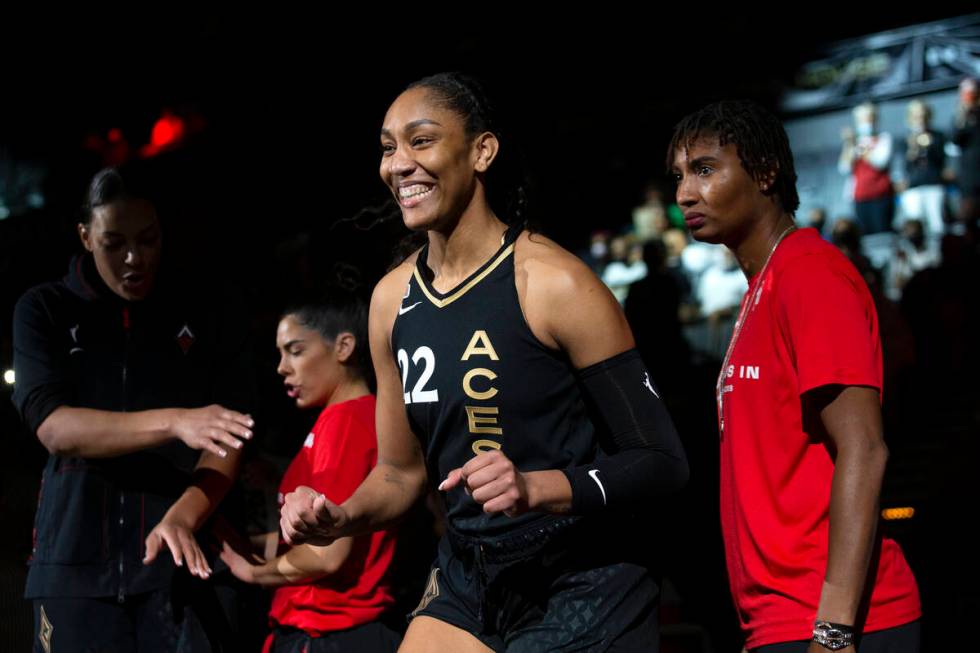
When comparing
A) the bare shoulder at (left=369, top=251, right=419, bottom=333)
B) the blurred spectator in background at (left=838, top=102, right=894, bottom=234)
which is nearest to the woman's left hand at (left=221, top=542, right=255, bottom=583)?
the bare shoulder at (left=369, top=251, right=419, bottom=333)

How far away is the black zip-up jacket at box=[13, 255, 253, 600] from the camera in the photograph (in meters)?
3.43

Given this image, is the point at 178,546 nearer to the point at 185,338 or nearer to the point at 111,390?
the point at 111,390

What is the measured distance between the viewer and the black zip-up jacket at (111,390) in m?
3.43

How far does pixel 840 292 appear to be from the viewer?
255 centimetres

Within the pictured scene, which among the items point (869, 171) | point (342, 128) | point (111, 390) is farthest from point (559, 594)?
point (869, 171)

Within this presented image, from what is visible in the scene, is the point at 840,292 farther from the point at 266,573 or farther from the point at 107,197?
the point at 107,197

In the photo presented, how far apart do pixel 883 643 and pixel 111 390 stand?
2.44 m

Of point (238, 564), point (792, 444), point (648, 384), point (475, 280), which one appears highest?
point (475, 280)

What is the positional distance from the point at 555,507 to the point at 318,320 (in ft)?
5.70

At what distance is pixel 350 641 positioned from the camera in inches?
137

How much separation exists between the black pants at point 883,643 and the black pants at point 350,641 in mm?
1428

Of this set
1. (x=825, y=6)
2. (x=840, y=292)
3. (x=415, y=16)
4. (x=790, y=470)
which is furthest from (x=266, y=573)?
(x=825, y=6)

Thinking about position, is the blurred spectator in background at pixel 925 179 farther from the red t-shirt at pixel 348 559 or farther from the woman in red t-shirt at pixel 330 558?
the red t-shirt at pixel 348 559

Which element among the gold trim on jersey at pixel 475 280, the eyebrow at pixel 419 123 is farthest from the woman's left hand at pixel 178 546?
the eyebrow at pixel 419 123
